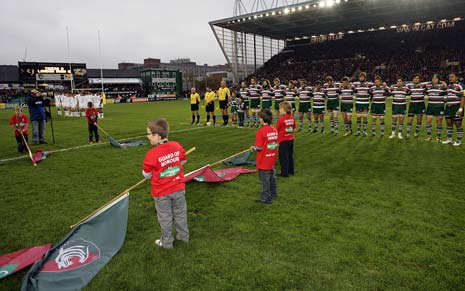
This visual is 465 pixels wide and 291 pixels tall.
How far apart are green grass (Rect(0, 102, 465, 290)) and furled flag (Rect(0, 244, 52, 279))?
109 millimetres

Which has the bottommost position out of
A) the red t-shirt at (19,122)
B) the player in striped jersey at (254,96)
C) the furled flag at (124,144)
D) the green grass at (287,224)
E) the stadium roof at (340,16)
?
the green grass at (287,224)

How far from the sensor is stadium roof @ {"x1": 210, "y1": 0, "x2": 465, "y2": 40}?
36.9 meters

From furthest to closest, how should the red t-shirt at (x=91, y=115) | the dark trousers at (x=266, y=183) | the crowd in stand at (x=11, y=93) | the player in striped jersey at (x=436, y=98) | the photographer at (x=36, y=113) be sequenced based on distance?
the crowd in stand at (x=11, y=93)
the photographer at (x=36, y=113)
the red t-shirt at (x=91, y=115)
the player in striped jersey at (x=436, y=98)
the dark trousers at (x=266, y=183)

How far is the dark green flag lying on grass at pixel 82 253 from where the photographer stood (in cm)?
362

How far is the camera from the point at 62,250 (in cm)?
412

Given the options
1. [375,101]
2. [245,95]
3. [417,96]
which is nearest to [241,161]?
[375,101]

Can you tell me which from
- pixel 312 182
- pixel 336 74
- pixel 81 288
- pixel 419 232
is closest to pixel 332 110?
pixel 312 182

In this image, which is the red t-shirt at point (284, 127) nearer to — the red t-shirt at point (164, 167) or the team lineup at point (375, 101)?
the red t-shirt at point (164, 167)

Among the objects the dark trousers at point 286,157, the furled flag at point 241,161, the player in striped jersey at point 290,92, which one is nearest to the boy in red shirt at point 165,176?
the dark trousers at point 286,157

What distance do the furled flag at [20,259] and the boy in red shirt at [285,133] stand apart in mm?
4904

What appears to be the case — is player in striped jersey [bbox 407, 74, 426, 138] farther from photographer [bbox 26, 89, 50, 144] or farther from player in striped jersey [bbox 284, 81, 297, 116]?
photographer [bbox 26, 89, 50, 144]

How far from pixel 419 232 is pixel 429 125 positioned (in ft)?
27.1

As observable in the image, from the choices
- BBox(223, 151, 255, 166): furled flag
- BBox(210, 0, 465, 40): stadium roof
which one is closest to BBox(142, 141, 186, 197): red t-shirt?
BBox(223, 151, 255, 166): furled flag

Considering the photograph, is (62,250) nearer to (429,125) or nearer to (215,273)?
(215,273)
